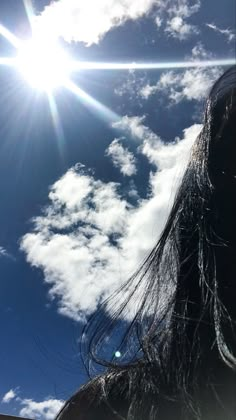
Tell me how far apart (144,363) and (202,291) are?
222 millimetres

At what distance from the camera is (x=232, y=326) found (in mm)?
912

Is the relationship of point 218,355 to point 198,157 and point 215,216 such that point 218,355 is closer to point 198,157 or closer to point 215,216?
point 215,216

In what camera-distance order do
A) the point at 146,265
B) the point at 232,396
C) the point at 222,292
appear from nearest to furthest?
the point at 232,396 < the point at 222,292 < the point at 146,265

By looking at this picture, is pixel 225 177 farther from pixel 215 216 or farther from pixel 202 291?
pixel 202 291

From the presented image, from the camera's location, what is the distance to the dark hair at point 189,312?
90cm

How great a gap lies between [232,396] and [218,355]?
3.4 inches

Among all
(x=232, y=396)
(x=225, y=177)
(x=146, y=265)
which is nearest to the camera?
(x=232, y=396)

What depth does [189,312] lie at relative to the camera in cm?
101

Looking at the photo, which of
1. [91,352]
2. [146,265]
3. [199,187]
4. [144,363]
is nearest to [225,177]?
[199,187]

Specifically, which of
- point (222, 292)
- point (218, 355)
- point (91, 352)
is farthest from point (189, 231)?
point (91, 352)

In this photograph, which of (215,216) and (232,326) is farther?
(215,216)

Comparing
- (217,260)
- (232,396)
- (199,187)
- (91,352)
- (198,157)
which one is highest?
(198,157)

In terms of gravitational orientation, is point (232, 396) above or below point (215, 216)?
below

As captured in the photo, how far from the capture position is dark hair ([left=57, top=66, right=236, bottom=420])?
2.96 ft
